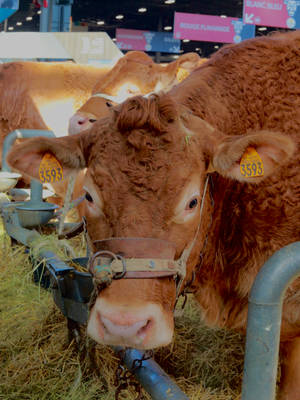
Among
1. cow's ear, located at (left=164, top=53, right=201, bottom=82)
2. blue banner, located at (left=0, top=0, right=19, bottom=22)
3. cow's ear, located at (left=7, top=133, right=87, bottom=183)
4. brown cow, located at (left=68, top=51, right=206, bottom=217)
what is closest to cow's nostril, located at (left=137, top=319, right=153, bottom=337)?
cow's ear, located at (left=7, top=133, right=87, bottom=183)

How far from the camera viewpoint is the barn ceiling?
793 inches

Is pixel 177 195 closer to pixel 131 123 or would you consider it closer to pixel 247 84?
pixel 131 123

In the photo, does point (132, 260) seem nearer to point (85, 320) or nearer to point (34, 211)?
point (85, 320)

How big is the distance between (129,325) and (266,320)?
1.89 feet

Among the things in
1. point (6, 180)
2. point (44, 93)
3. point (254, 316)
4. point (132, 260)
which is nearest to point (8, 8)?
point (44, 93)

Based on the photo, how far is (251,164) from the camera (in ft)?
6.24

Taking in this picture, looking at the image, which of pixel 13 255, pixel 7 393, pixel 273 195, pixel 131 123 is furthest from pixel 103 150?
pixel 13 255

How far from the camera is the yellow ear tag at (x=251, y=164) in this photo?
6.19ft

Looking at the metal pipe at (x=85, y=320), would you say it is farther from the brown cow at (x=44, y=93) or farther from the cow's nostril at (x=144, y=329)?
the brown cow at (x=44, y=93)

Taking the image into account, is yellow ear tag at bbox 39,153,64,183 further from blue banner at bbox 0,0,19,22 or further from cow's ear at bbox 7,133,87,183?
blue banner at bbox 0,0,19,22

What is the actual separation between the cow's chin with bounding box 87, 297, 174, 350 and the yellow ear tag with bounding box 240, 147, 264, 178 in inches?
26.9

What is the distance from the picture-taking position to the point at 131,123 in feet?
5.92

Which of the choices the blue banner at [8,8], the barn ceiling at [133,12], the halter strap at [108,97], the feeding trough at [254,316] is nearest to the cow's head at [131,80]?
the halter strap at [108,97]

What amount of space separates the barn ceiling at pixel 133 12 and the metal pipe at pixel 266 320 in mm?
19216
